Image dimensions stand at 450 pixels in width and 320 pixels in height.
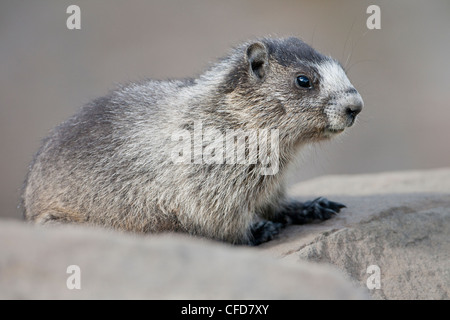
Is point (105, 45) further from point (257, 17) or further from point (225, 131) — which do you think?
point (225, 131)

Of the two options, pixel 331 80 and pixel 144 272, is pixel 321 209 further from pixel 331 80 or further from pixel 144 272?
pixel 144 272

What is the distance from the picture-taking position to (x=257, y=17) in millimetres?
19422

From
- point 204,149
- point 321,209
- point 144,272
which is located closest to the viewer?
point 144,272

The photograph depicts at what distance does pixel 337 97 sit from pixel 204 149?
1.52m

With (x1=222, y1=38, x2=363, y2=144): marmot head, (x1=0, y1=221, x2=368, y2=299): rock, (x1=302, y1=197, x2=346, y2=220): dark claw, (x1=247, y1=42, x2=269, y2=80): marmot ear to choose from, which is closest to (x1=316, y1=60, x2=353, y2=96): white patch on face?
(x1=222, y1=38, x2=363, y2=144): marmot head

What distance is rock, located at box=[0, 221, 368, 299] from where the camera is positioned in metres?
4.09

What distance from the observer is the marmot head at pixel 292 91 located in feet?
22.2

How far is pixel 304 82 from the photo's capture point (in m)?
6.87

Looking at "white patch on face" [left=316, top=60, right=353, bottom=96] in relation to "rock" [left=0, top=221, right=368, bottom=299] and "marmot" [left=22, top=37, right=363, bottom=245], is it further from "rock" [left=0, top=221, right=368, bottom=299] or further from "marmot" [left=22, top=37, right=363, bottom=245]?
"rock" [left=0, top=221, right=368, bottom=299]

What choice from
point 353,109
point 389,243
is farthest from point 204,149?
point 389,243

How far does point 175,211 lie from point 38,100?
12.3 metres

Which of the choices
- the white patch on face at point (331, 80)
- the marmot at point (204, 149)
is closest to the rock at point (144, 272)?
the marmot at point (204, 149)
